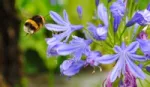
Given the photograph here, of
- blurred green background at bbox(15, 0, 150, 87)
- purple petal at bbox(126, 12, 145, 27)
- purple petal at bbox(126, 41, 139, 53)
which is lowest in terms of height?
blurred green background at bbox(15, 0, 150, 87)

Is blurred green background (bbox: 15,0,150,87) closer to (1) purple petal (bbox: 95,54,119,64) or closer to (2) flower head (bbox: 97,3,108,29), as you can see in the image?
(2) flower head (bbox: 97,3,108,29)

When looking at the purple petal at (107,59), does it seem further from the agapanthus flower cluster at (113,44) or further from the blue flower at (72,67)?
the blue flower at (72,67)

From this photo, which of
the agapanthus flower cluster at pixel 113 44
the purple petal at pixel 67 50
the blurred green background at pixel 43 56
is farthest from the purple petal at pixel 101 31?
the blurred green background at pixel 43 56

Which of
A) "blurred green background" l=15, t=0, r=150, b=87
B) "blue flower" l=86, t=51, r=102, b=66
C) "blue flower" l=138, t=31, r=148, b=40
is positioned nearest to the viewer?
"blue flower" l=86, t=51, r=102, b=66

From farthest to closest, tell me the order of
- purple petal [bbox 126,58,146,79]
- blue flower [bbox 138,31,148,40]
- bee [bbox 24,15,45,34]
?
bee [bbox 24,15,45,34] → blue flower [bbox 138,31,148,40] → purple petal [bbox 126,58,146,79]

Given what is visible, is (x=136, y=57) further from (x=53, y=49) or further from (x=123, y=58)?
(x=53, y=49)

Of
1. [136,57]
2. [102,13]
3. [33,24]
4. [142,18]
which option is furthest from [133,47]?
[33,24]

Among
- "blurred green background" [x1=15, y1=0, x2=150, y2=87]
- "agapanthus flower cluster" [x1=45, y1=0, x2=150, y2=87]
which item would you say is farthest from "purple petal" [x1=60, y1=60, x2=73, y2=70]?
"blurred green background" [x1=15, y1=0, x2=150, y2=87]
